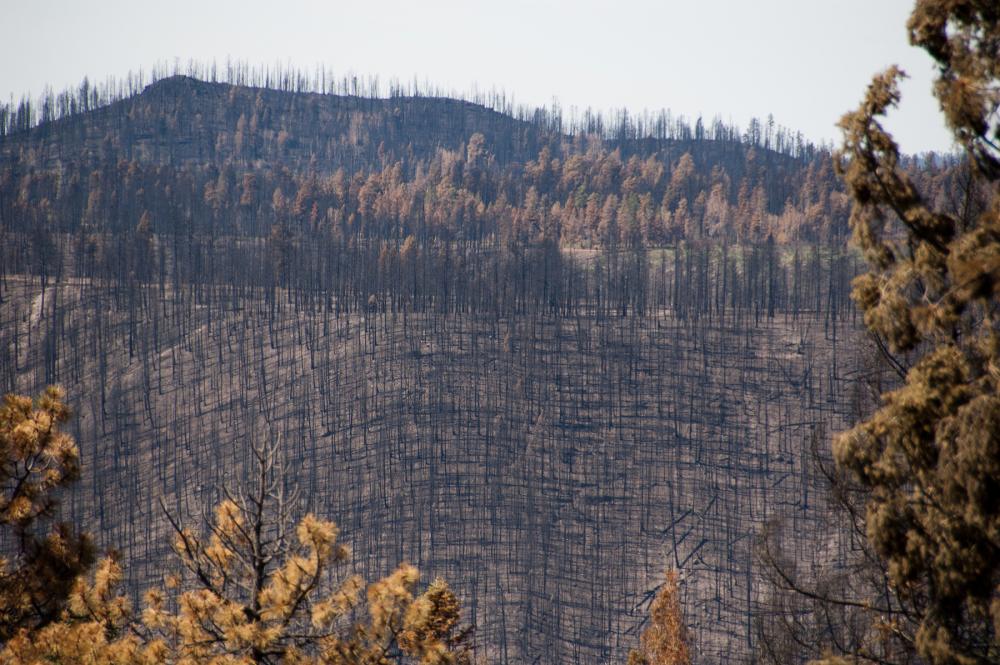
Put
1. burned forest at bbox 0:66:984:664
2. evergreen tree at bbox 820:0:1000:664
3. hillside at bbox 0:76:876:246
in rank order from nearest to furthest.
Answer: evergreen tree at bbox 820:0:1000:664
burned forest at bbox 0:66:984:664
hillside at bbox 0:76:876:246

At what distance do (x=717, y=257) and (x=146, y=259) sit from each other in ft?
196

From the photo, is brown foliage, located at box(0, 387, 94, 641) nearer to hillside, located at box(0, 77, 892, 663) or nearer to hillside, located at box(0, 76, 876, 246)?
hillside, located at box(0, 77, 892, 663)

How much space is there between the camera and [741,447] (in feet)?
226

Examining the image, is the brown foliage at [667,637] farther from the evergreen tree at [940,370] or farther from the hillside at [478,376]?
the hillside at [478,376]

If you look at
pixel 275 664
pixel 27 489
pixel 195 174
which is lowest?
pixel 275 664

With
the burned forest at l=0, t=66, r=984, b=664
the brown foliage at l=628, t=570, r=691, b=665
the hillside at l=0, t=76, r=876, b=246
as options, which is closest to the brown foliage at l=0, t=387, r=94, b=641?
the brown foliage at l=628, t=570, r=691, b=665

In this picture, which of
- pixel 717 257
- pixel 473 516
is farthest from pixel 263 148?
pixel 473 516

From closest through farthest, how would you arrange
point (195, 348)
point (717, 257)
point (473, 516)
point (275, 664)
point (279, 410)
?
point (275, 664) → point (473, 516) → point (279, 410) → point (195, 348) → point (717, 257)

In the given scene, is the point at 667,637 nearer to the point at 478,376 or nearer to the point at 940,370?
the point at 940,370

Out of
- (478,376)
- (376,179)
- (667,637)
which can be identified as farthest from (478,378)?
(376,179)

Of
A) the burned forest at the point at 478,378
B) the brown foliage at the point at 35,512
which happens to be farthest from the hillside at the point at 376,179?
the brown foliage at the point at 35,512

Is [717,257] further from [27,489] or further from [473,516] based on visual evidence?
[27,489]

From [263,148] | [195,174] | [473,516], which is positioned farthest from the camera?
[263,148]

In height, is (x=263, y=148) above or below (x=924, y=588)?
above
